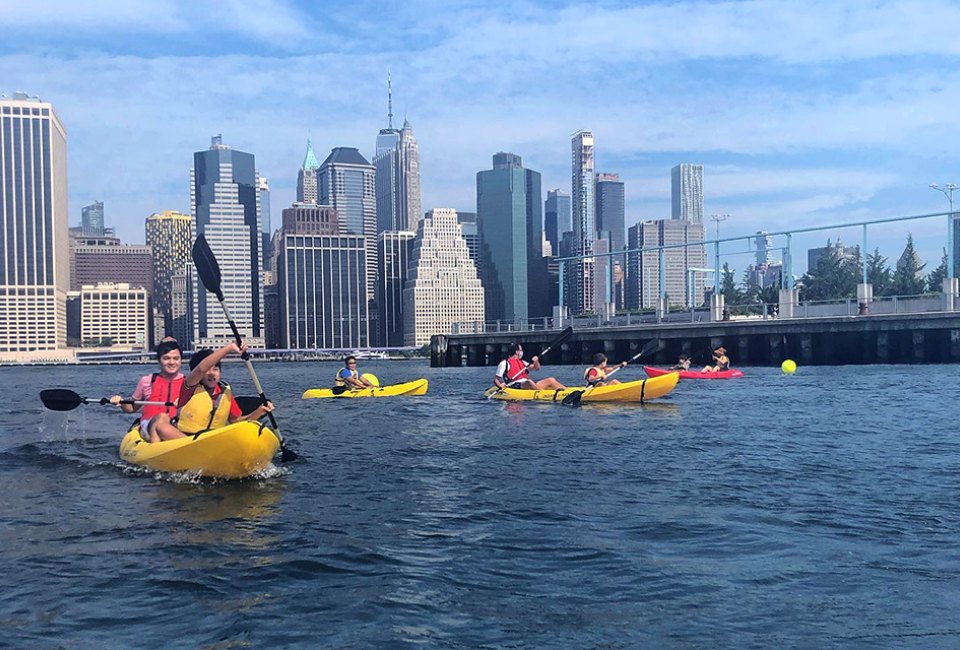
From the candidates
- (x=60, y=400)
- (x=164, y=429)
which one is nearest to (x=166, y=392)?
(x=164, y=429)

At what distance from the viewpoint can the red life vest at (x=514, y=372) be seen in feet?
92.7

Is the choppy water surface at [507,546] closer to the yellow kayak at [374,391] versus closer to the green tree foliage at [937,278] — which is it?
the yellow kayak at [374,391]

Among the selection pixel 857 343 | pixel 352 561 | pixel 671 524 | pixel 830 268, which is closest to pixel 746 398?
pixel 671 524

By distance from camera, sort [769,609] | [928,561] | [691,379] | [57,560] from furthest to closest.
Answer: [691,379], [57,560], [928,561], [769,609]

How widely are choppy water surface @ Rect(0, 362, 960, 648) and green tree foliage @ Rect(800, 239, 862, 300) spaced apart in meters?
81.3

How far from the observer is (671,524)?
1001 cm

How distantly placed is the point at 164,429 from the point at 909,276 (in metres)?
84.1

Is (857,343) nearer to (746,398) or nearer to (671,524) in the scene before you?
(746,398)

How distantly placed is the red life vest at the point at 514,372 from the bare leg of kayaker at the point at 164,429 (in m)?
15.4

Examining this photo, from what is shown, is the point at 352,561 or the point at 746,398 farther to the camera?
the point at 746,398

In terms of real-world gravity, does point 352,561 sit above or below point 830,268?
below

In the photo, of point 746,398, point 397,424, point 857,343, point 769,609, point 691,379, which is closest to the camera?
point 769,609

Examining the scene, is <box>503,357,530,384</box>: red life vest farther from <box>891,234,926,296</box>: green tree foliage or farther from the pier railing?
<box>891,234,926,296</box>: green tree foliage

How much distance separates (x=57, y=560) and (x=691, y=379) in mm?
32759
